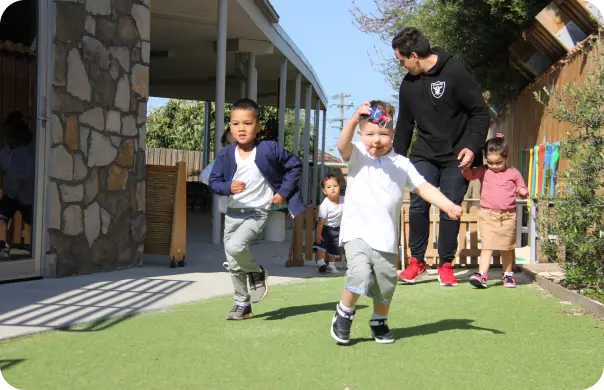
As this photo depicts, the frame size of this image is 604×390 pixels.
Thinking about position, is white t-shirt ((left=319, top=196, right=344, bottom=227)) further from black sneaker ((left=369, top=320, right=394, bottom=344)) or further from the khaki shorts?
black sneaker ((left=369, top=320, right=394, bottom=344))

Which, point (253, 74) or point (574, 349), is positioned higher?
point (253, 74)

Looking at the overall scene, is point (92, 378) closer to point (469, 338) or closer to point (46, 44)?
point (469, 338)

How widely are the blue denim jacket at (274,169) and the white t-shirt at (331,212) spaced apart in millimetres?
3324

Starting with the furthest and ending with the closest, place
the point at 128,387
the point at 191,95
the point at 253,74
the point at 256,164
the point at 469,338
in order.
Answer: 1. the point at 191,95
2. the point at 253,74
3. the point at 256,164
4. the point at 469,338
5. the point at 128,387

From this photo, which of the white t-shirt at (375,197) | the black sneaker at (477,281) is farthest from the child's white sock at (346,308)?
the black sneaker at (477,281)

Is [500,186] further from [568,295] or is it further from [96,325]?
[96,325]

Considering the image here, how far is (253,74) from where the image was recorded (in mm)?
13492

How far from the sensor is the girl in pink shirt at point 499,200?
6.82m

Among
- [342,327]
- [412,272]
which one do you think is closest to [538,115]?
[412,272]

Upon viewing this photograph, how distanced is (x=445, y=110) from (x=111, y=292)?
316 centimetres

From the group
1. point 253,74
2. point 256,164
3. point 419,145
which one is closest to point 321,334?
point 256,164

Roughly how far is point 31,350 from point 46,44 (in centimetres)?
353

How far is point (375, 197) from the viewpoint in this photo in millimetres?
4273

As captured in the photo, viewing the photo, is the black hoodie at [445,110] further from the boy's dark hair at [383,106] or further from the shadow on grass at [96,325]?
the shadow on grass at [96,325]
